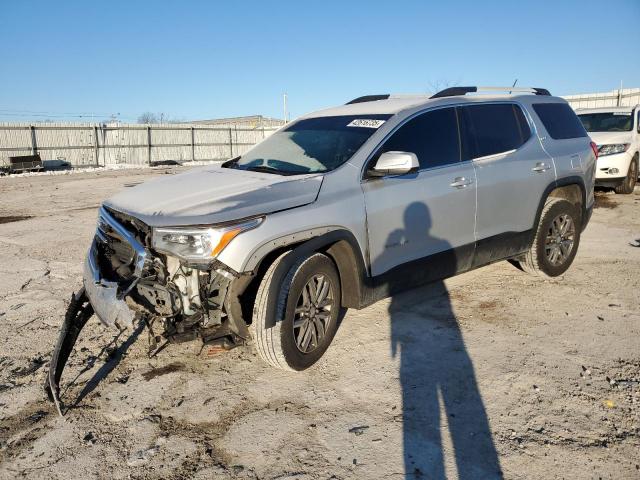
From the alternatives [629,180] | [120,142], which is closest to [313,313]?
[629,180]

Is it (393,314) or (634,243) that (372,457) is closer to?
(393,314)

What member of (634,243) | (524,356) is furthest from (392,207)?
(634,243)

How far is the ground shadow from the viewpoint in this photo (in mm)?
2648

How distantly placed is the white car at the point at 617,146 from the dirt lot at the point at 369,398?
722 centimetres

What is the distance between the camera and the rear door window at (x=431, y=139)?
413cm

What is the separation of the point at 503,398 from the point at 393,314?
1.53 metres

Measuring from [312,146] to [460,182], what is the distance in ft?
4.30

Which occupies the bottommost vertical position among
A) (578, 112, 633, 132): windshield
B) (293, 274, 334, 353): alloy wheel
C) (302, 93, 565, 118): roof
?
(293, 274, 334, 353): alloy wheel

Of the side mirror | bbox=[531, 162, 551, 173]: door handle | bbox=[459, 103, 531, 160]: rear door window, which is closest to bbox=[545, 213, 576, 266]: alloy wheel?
bbox=[531, 162, 551, 173]: door handle

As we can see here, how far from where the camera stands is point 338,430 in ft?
9.67

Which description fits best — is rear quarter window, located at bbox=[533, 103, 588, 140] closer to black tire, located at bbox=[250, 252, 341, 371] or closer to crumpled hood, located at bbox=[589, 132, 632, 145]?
black tire, located at bbox=[250, 252, 341, 371]

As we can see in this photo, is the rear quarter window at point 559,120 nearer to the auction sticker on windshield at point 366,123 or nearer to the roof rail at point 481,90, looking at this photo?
the roof rail at point 481,90

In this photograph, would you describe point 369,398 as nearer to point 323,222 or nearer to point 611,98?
point 323,222

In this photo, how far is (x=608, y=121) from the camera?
12.2 metres
